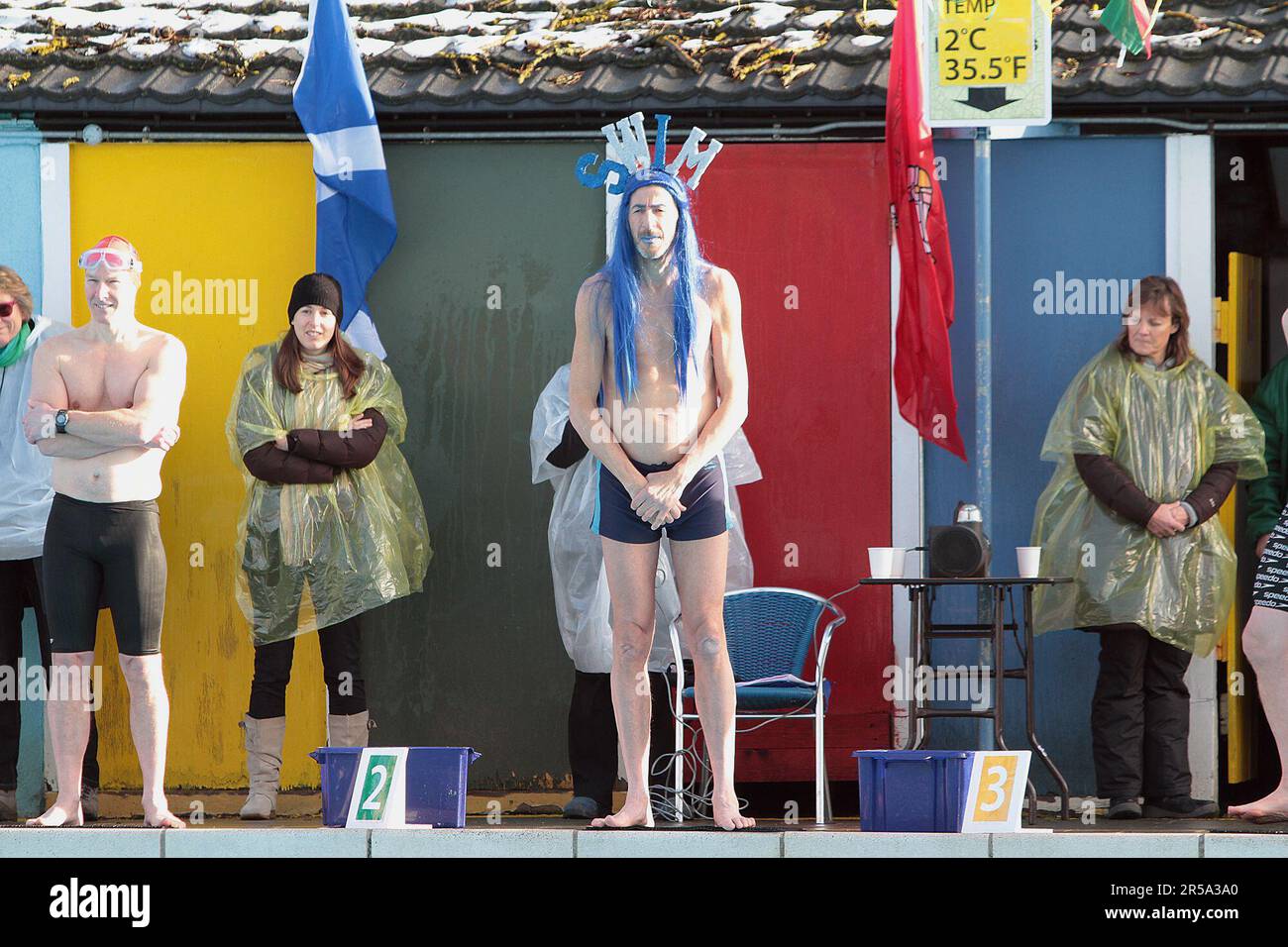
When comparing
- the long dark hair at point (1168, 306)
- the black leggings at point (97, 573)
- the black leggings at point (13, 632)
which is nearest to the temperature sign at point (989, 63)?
the long dark hair at point (1168, 306)

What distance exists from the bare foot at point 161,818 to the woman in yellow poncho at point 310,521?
0.80 metres

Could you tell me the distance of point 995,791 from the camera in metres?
5.99

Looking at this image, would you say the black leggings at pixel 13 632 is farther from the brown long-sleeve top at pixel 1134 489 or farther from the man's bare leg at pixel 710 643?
the brown long-sleeve top at pixel 1134 489

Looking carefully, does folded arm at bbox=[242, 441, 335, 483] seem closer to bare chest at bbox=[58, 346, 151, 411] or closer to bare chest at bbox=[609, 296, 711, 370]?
bare chest at bbox=[58, 346, 151, 411]

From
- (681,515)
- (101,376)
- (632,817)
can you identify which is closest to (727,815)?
(632,817)

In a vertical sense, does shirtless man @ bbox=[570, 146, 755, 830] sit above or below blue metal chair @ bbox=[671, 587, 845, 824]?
above

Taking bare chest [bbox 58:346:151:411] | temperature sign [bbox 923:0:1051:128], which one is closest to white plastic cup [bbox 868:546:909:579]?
temperature sign [bbox 923:0:1051:128]

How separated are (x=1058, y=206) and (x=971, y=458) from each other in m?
1.14

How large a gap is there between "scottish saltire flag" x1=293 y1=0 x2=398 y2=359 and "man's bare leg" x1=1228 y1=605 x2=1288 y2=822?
3718mm

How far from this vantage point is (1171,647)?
7.51 m

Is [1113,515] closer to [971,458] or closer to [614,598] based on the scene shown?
[971,458]

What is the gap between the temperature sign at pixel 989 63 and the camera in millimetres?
7234

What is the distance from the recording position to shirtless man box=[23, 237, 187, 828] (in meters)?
6.70
